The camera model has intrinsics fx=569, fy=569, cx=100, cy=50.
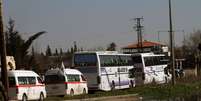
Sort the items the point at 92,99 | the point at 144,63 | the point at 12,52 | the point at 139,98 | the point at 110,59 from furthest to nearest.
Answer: the point at 12,52 < the point at 144,63 < the point at 110,59 < the point at 139,98 < the point at 92,99

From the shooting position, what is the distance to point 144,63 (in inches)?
2164

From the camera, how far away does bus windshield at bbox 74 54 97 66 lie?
44.1m

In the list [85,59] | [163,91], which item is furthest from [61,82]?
[163,91]

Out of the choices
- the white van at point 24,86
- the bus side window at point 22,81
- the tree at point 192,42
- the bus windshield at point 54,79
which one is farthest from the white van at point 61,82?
the tree at point 192,42

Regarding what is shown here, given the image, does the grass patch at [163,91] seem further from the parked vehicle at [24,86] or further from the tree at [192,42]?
the tree at [192,42]

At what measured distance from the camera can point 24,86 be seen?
35.7 m

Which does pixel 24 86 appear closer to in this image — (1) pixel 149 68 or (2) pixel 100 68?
(2) pixel 100 68

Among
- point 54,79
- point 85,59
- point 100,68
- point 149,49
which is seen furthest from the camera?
point 149,49

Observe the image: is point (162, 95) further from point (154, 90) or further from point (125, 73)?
point (125, 73)

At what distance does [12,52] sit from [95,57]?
18.1 metres

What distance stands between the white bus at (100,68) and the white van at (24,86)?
6.79 metres

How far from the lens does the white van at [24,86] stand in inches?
1366

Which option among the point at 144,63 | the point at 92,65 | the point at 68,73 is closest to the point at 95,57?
the point at 92,65

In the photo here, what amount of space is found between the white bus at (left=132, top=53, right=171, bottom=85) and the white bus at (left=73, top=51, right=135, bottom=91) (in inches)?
207
